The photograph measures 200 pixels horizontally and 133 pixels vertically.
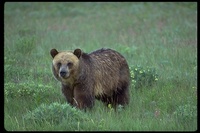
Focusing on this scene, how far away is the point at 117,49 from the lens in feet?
48.4

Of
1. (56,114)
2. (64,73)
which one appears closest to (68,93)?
(64,73)

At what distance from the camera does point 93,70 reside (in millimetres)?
8289

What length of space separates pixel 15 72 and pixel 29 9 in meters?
16.9

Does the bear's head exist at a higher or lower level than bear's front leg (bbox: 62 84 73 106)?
higher

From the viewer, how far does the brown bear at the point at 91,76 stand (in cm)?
784

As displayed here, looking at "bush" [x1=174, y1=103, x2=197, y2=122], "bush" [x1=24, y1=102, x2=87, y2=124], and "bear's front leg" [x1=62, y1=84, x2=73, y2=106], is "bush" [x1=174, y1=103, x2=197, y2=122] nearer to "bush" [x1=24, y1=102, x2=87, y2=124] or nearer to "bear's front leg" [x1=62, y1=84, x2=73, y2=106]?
"bush" [x1=24, y1=102, x2=87, y2=124]

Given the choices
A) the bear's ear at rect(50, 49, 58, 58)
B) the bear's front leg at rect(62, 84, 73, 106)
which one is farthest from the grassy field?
the bear's ear at rect(50, 49, 58, 58)

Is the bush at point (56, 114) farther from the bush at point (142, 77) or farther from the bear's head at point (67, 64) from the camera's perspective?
the bush at point (142, 77)

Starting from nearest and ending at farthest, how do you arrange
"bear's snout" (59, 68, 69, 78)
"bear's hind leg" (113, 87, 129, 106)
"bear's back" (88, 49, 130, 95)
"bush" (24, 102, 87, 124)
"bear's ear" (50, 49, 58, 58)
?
"bush" (24, 102, 87, 124) < "bear's snout" (59, 68, 69, 78) < "bear's ear" (50, 49, 58, 58) < "bear's back" (88, 49, 130, 95) < "bear's hind leg" (113, 87, 129, 106)

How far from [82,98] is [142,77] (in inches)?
102

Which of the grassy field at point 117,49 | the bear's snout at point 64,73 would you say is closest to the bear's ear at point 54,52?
the bear's snout at point 64,73

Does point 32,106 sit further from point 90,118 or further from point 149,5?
point 149,5

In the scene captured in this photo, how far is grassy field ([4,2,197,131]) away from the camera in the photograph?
712 centimetres

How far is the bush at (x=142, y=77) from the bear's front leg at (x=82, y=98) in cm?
213
